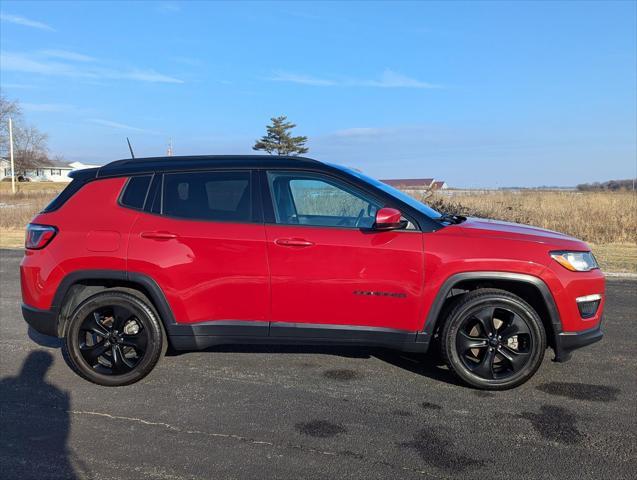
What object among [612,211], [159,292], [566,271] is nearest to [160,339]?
Answer: [159,292]

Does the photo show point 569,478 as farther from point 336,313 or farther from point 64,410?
→ point 64,410

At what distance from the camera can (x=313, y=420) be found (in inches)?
135

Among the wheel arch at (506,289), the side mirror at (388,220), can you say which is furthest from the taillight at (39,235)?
the wheel arch at (506,289)

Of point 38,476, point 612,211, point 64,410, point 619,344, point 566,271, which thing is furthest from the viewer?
point 612,211

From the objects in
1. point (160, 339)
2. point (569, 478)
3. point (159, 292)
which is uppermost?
point (159, 292)

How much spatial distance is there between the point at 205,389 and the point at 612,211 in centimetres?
1605

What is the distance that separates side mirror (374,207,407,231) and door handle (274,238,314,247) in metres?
0.55

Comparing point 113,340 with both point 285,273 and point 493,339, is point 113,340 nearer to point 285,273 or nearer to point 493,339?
point 285,273

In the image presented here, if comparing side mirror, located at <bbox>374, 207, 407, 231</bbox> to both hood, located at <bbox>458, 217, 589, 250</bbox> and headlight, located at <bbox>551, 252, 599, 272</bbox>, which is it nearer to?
hood, located at <bbox>458, 217, 589, 250</bbox>

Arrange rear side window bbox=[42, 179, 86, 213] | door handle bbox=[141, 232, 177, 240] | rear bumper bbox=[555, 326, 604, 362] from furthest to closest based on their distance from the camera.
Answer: rear side window bbox=[42, 179, 86, 213] < door handle bbox=[141, 232, 177, 240] < rear bumper bbox=[555, 326, 604, 362]

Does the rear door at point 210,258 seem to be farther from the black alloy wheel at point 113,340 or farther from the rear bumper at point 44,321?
the rear bumper at point 44,321

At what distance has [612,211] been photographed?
15922 millimetres

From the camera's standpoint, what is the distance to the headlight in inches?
151

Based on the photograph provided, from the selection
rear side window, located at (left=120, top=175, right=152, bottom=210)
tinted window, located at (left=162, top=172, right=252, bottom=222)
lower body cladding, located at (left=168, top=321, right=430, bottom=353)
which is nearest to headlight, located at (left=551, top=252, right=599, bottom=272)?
lower body cladding, located at (left=168, top=321, right=430, bottom=353)
